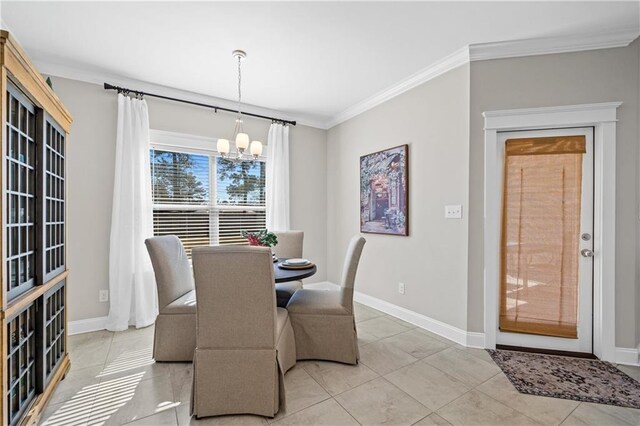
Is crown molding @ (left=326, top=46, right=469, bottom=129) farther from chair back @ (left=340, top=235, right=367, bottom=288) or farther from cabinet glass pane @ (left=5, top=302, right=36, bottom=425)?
cabinet glass pane @ (left=5, top=302, right=36, bottom=425)

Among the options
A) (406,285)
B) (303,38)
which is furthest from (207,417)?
(303,38)

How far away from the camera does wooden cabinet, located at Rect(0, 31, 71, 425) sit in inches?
52.4

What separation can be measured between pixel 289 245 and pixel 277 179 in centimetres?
120

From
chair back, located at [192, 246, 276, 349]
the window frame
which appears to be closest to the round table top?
chair back, located at [192, 246, 276, 349]

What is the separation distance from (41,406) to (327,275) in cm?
348

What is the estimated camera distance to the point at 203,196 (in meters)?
3.78

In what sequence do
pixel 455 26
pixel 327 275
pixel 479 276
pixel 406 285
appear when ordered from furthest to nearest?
pixel 327 275, pixel 406 285, pixel 479 276, pixel 455 26

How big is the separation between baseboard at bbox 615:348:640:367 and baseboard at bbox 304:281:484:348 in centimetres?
101

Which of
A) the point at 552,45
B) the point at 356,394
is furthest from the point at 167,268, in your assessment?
the point at 552,45

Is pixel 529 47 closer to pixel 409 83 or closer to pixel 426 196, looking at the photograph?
pixel 409 83

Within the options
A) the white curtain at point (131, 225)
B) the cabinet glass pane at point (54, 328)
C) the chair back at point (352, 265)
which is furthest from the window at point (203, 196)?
the chair back at point (352, 265)

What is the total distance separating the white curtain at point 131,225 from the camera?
3.07 meters

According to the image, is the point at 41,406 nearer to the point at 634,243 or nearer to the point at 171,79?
the point at 171,79

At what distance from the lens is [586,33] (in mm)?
2371
